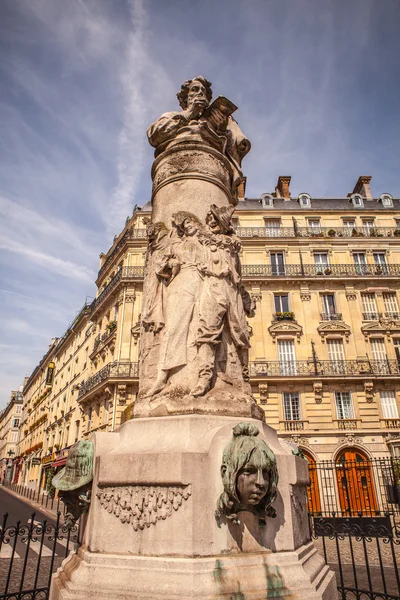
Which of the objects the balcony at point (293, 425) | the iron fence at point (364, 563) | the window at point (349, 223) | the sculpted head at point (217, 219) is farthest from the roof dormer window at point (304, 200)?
the sculpted head at point (217, 219)

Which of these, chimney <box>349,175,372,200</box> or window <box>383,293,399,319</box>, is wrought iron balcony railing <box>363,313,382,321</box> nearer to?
window <box>383,293,399,319</box>

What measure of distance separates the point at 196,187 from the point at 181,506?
3.16 m

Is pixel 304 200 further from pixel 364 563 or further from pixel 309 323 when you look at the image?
pixel 364 563

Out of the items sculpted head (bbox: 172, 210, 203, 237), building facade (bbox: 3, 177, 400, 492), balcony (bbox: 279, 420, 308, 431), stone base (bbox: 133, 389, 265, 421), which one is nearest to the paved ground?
stone base (bbox: 133, 389, 265, 421)

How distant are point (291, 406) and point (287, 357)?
9.32 ft

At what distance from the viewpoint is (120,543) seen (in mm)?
2789

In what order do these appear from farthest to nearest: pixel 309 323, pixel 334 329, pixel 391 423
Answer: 1. pixel 309 323
2. pixel 334 329
3. pixel 391 423

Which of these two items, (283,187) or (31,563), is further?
(283,187)

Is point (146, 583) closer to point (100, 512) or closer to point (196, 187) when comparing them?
point (100, 512)

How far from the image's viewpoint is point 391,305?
24.8 m

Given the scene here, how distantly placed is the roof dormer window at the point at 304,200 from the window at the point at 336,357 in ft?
36.8

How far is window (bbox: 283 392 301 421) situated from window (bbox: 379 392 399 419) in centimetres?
467

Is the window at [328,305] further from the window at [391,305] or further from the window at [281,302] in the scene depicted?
the window at [391,305]

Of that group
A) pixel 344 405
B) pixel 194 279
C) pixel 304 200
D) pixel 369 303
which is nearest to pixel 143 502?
pixel 194 279
